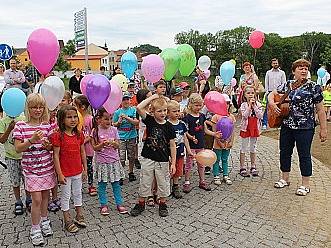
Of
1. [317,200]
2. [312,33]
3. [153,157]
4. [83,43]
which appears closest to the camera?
[153,157]

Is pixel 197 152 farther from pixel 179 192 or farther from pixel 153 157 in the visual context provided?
pixel 153 157

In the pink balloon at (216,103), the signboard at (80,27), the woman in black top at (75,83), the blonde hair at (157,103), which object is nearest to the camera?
the blonde hair at (157,103)

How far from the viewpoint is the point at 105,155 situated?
4.70 meters

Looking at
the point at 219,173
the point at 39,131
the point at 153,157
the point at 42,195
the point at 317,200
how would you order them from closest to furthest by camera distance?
the point at 39,131 → the point at 42,195 → the point at 153,157 → the point at 317,200 → the point at 219,173

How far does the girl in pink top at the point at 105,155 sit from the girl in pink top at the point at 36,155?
727mm

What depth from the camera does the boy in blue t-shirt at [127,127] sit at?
5.72m

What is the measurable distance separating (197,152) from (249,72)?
472 centimetres

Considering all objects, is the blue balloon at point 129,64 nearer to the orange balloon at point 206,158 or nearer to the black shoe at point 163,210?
the orange balloon at point 206,158

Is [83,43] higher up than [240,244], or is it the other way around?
[83,43]

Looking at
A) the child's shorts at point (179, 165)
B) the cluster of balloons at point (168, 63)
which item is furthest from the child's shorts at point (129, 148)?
the cluster of balloons at point (168, 63)

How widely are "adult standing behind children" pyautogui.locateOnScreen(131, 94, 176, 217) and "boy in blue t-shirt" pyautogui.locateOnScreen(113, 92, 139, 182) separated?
106cm

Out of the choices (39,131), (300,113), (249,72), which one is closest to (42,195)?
(39,131)

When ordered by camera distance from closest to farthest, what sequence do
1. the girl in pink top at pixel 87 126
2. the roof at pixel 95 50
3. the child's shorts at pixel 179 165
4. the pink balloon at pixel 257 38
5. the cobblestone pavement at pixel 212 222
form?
1. the cobblestone pavement at pixel 212 222
2. the girl in pink top at pixel 87 126
3. the child's shorts at pixel 179 165
4. the pink balloon at pixel 257 38
5. the roof at pixel 95 50

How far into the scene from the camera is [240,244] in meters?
3.98
